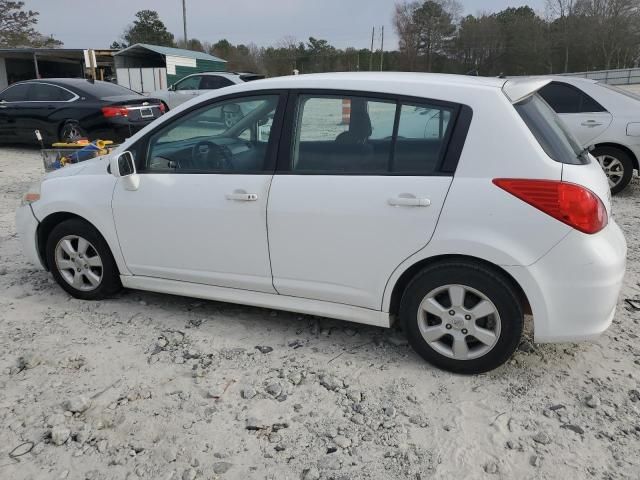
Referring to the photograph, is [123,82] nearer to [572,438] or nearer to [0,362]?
[0,362]

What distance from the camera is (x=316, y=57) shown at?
48875 millimetres

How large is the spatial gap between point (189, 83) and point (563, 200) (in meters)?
15.6

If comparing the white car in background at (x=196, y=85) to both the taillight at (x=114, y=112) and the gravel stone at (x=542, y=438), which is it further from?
the gravel stone at (x=542, y=438)

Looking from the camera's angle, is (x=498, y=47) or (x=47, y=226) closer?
(x=47, y=226)

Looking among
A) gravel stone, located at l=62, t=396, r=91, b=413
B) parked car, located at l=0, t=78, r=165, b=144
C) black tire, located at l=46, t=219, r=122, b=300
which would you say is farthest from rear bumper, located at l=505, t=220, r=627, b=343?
parked car, located at l=0, t=78, r=165, b=144

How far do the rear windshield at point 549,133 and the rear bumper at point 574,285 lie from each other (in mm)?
447

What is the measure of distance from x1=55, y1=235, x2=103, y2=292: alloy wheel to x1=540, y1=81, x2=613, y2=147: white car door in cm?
606

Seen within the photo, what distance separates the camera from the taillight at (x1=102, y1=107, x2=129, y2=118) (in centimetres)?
1032

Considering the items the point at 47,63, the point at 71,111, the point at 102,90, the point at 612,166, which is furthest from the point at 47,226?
the point at 47,63

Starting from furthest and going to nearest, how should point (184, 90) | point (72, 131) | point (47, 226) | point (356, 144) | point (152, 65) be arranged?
point (152, 65) → point (184, 90) → point (72, 131) → point (47, 226) → point (356, 144)

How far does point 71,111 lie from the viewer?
420 inches

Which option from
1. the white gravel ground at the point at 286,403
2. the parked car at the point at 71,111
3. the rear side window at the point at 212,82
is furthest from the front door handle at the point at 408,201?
the rear side window at the point at 212,82

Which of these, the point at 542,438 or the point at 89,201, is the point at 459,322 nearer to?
the point at 542,438

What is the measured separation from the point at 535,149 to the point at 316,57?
48824 mm
